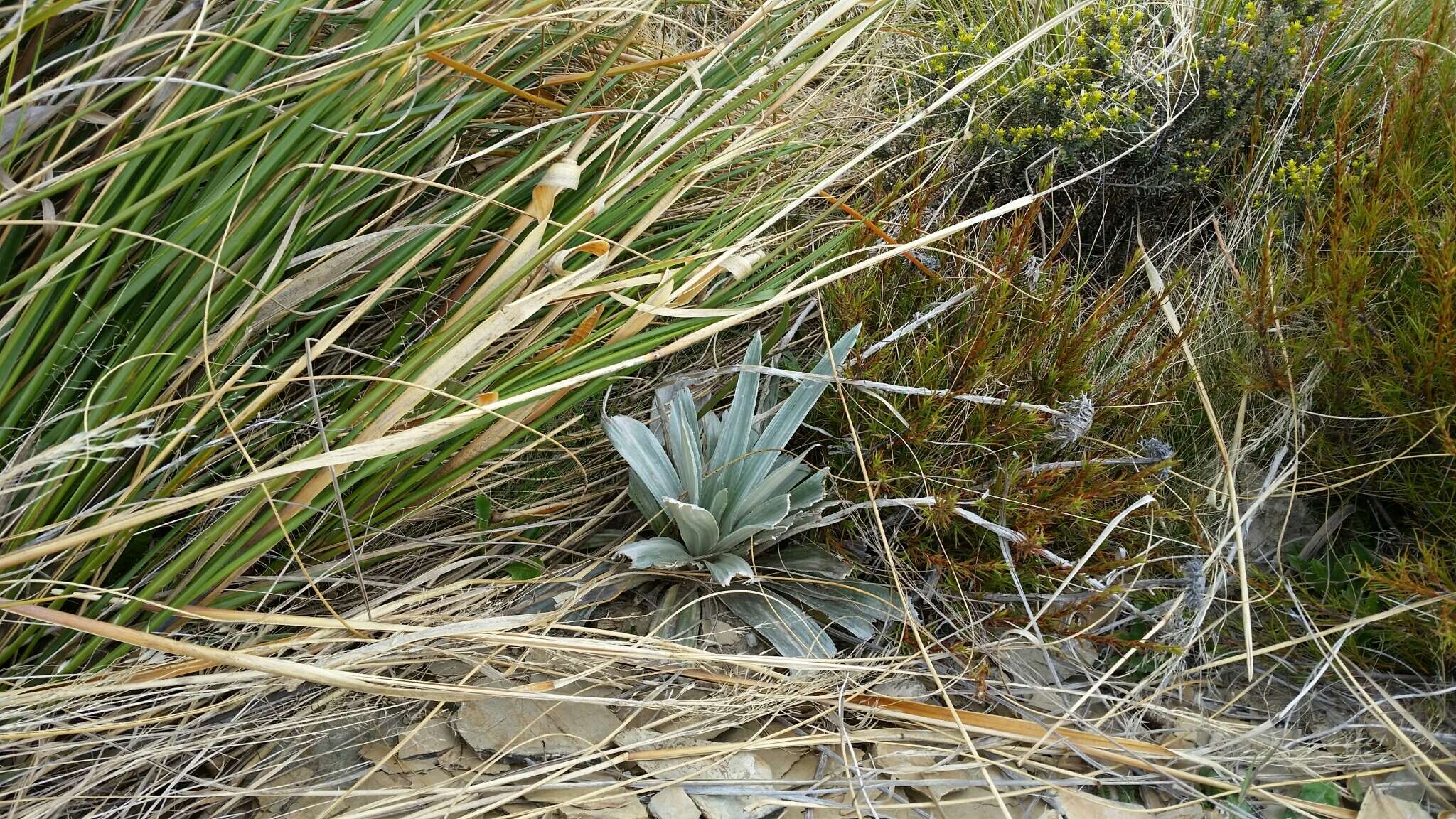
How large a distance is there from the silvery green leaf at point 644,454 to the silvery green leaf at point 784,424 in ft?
0.37

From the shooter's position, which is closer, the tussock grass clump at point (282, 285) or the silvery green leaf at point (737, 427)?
the tussock grass clump at point (282, 285)

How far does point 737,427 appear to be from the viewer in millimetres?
1650

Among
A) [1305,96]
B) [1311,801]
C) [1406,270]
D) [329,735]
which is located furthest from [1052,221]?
[329,735]

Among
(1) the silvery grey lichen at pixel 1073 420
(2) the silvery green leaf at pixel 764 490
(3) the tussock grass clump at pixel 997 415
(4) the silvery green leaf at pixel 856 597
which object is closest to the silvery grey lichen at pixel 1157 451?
(3) the tussock grass clump at pixel 997 415

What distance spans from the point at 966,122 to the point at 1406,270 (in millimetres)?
905

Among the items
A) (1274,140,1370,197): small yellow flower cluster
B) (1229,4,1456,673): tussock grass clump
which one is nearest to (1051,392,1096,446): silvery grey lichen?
(1229,4,1456,673): tussock grass clump

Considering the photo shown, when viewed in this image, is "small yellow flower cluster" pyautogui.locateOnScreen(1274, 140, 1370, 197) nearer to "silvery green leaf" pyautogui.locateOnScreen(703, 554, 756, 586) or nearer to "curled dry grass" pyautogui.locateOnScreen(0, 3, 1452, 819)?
"curled dry grass" pyautogui.locateOnScreen(0, 3, 1452, 819)

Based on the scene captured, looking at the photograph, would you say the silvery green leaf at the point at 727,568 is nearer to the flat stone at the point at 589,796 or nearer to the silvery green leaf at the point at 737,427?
the silvery green leaf at the point at 737,427

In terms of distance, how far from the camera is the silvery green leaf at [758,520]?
59.3 inches

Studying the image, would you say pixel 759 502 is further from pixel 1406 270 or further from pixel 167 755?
pixel 1406 270

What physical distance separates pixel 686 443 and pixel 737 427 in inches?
4.4

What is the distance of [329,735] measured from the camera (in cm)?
137

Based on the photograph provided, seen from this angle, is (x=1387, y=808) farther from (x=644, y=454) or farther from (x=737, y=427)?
(x=644, y=454)

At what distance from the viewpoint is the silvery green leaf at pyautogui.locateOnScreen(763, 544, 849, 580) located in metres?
A: 1.62
